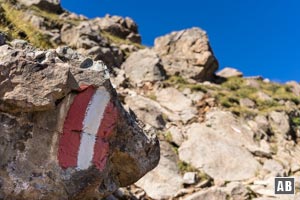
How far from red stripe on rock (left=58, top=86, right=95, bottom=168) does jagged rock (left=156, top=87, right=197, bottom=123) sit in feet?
32.7

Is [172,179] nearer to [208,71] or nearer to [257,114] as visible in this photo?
[257,114]

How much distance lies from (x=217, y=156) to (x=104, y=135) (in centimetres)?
779

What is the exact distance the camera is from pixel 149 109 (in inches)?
591

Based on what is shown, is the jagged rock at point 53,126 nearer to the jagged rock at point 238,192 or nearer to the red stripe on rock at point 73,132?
the red stripe on rock at point 73,132

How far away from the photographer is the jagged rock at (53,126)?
16.7 ft

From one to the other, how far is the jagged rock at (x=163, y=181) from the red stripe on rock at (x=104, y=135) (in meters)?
5.15

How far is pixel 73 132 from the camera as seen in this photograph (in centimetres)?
546

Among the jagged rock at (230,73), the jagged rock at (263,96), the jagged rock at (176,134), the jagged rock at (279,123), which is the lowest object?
the jagged rock at (176,134)

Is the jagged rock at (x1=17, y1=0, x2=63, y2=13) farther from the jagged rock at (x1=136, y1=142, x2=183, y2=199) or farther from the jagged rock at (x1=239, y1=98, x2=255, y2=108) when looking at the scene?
the jagged rock at (x1=136, y1=142, x2=183, y2=199)

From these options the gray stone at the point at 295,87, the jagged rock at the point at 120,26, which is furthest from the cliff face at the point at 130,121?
the jagged rock at the point at 120,26

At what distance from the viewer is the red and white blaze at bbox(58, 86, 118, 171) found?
5418mm

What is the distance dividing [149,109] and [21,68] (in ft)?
32.8

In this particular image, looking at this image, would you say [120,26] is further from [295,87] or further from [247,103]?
[247,103]

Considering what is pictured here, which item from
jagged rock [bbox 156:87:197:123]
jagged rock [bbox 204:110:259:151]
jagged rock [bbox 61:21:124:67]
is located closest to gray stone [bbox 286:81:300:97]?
jagged rock [bbox 156:87:197:123]
